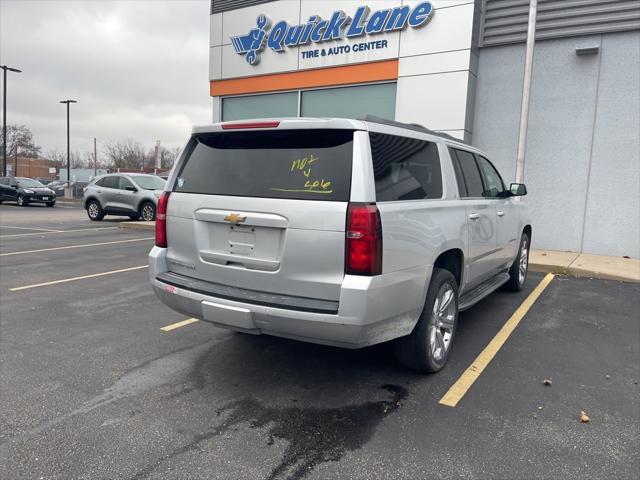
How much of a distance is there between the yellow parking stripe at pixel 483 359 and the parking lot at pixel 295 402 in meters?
0.05

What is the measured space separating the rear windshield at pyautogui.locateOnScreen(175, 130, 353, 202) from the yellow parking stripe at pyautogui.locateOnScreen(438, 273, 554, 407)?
1.66m

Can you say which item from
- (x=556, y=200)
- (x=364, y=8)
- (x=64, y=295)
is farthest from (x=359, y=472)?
(x=364, y=8)

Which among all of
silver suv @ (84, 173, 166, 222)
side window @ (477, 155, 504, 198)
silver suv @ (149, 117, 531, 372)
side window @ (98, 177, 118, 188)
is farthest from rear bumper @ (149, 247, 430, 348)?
side window @ (98, 177, 118, 188)

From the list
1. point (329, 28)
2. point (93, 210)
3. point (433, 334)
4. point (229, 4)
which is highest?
point (229, 4)

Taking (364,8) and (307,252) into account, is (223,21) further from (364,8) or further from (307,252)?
(307,252)

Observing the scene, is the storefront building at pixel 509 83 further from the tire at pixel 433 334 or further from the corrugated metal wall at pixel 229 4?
the tire at pixel 433 334

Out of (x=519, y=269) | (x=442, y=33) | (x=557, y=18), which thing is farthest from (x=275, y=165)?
(x=557, y=18)

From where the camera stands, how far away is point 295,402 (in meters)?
3.42

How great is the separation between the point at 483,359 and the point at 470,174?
1.77 meters

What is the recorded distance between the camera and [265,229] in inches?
130

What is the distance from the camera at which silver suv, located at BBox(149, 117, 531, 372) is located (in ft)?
10.1

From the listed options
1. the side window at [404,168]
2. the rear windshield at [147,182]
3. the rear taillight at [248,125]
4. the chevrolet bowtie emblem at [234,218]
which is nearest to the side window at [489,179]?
the side window at [404,168]

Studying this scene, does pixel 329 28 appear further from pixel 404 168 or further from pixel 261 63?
pixel 404 168

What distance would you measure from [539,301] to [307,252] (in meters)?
4.45
